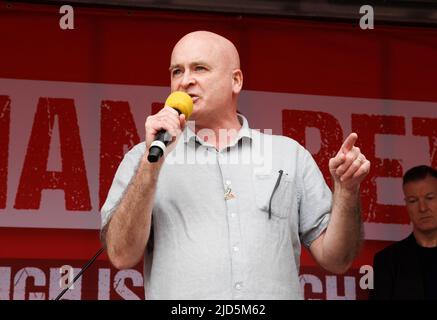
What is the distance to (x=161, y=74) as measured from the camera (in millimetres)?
4203

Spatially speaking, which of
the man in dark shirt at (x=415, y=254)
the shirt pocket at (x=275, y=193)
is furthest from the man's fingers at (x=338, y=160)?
the man in dark shirt at (x=415, y=254)

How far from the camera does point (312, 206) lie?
244 centimetres

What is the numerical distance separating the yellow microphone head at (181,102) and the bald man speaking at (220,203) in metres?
0.04

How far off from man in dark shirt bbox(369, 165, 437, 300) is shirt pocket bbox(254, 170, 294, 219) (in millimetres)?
1671

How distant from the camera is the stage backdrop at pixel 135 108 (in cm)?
402

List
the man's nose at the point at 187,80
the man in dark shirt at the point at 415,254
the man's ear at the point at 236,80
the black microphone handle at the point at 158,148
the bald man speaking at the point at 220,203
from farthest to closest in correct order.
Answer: the man in dark shirt at the point at 415,254 → the man's ear at the point at 236,80 → the man's nose at the point at 187,80 → the bald man speaking at the point at 220,203 → the black microphone handle at the point at 158,148

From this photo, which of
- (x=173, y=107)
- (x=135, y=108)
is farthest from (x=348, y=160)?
(x=135, y=108)

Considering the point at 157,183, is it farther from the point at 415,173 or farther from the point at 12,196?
the point at 415,173

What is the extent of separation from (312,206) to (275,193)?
0.15 m

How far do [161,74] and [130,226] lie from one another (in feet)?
6.82

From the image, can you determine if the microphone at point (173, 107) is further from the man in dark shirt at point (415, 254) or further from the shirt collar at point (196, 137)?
the man in dark shirt at point (415, 254)

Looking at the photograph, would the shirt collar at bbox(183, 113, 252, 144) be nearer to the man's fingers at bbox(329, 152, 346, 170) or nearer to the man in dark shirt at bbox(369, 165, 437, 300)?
the man's fingers at bbox(329, 152, 346, 170)

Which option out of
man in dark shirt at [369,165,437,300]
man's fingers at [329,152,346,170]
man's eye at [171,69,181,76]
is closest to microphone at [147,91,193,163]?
man's eye at [171,69,181,76]

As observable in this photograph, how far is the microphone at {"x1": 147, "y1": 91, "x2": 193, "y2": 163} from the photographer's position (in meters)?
2.08
